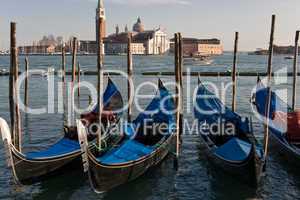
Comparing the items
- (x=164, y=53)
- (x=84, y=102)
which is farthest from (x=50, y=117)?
(x=164, y=53)

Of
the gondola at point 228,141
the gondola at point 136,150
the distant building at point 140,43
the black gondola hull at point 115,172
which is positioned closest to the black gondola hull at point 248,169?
the gondola at point 228,141

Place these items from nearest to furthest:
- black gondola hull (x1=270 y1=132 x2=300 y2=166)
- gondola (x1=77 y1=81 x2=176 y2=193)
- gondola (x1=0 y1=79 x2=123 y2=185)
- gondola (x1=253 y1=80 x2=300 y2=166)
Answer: gondola (x1=0 y1=79 x2=123 y2=185), gondola (x1=77 y1=81 x2=176 y2=193), black gondola hull (x1=270 y1=132 x2=300 y2=166), gondola (x1=253 y1=80 x2=300 y2=166)

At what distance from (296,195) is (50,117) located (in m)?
13.4

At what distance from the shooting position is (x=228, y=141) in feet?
40.1

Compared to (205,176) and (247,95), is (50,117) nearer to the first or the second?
(205,176)

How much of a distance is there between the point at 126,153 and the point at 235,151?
2.85 metres

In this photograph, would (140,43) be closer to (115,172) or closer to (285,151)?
(285,151)

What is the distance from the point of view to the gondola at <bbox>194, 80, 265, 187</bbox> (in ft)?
34.5

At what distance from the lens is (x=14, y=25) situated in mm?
10938

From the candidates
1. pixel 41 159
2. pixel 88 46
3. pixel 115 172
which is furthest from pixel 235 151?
pixel 88 46

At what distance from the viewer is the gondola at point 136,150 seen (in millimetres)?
9805

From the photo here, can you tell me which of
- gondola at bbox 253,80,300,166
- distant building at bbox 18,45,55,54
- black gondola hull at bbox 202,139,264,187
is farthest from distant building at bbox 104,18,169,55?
black gondola hull at bbox 202,139,264,187

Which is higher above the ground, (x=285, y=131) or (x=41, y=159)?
(x=285, y=131)

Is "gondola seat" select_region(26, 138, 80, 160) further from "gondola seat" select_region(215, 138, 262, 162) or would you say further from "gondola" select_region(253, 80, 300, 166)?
"gondola" select_region(253, 80, 300, 166)
